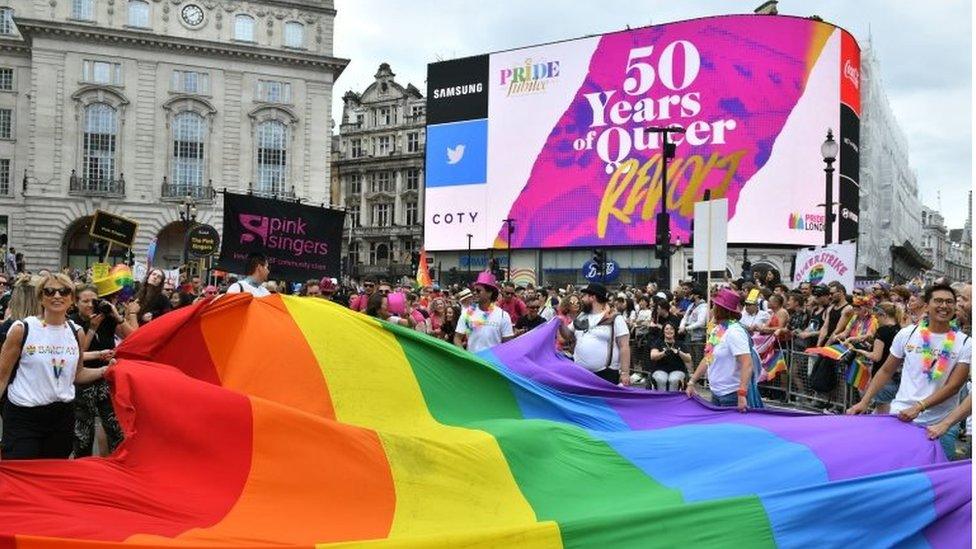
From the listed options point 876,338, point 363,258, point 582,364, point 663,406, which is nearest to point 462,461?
point 663,406

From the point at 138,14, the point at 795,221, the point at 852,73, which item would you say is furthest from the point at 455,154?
the point at 852,73

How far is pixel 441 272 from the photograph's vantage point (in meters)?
63.9

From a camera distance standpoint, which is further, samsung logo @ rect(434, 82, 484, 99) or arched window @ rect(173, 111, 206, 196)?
samsung logo @ rect(434, 82, 484, 99)

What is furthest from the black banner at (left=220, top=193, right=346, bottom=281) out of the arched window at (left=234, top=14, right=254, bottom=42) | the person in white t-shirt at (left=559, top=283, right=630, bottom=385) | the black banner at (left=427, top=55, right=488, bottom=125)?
the black banner at (left=427, top=55, right=488, bottom=125)

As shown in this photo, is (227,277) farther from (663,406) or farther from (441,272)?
(441,272)

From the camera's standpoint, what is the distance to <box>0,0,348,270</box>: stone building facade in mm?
53906

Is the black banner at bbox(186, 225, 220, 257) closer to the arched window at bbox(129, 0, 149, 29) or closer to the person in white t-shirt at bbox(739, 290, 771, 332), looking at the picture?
the person in white t-shirt at bbox(739, 290, 771, 332)

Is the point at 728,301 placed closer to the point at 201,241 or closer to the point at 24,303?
the point at 24,303

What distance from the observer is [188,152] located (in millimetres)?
56531

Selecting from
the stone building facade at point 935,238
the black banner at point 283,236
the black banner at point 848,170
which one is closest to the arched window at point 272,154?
the black banner at point 848,170

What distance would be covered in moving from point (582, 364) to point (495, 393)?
2836 mm

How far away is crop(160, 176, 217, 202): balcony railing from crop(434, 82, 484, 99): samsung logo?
16.6 m

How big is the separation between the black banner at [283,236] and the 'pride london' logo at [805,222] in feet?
139

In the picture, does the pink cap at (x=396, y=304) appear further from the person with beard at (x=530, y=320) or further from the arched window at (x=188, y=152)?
the arched window at (x=188, y=152)
